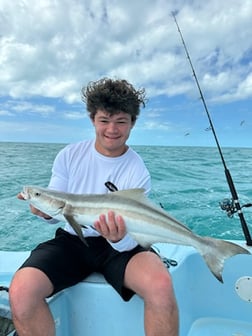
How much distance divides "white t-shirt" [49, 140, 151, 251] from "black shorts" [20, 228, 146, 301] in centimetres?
9

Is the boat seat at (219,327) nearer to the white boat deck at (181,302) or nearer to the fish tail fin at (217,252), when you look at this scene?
the white boat deck at (181,302)

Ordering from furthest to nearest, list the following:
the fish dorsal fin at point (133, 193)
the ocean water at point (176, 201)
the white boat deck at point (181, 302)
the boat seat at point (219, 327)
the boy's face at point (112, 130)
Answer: the ocean water at point (176, 201)
the boat seat at point (219, 327)
the boy's face at point (112, 130)
the white boat deck at point (181, 302)
the fish dorsal fin at point (133, 193)

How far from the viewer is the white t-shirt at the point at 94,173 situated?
6.55 ft

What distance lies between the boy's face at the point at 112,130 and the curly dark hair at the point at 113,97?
0.04 metres

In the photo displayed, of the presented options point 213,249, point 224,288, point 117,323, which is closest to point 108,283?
point 117,323

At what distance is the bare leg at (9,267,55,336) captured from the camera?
1515 millimetres

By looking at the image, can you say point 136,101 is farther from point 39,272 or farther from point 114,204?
point 39,272

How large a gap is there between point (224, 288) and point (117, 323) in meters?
0.84

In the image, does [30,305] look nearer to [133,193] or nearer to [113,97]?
[133,193]

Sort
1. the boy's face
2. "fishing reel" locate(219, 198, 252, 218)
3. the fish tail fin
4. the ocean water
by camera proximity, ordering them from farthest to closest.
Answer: the ocean water → "fishing reel" locate(219, 198, 252, 218) → the boy's face → the fish tail fin

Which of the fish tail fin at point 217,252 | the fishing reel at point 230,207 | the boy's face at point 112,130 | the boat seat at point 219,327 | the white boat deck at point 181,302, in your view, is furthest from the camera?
the fishing reel at point 230,207

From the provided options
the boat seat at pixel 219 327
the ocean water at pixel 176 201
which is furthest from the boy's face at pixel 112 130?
the ocean water at pixel 176 201

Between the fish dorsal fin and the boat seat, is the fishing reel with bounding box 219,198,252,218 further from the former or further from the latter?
the fish dorsal fin

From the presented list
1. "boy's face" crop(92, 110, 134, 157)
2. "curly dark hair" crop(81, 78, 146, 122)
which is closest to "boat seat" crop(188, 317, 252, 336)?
"boy's face" crop(92, 110, 134, 157)
